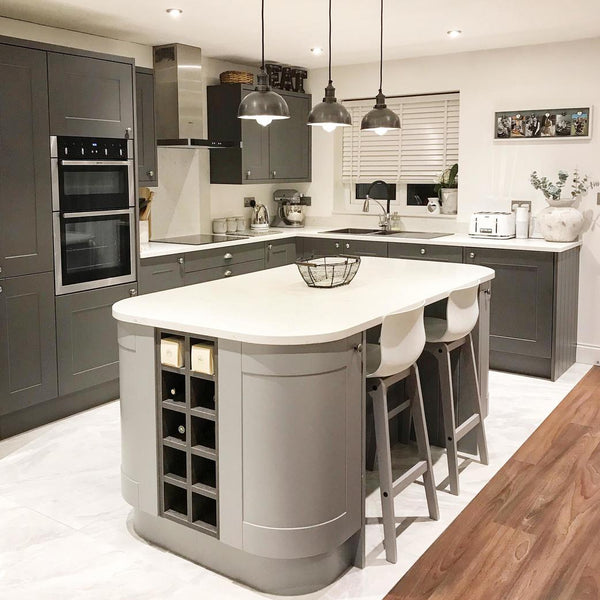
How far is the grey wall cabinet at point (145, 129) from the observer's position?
16.8ft

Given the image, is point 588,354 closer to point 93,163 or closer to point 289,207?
point 289,207

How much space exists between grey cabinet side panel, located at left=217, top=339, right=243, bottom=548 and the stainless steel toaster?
11.5 ft

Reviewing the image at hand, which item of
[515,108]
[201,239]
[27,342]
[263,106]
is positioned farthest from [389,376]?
[515,108]

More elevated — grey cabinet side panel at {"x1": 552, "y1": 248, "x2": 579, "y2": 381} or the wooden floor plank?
grey cabinet side panel at {"x1": 552, "y1": 248, "x2": 579, "y2": 381}

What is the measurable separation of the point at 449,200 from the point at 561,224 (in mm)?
1167

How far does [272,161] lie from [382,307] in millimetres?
3667

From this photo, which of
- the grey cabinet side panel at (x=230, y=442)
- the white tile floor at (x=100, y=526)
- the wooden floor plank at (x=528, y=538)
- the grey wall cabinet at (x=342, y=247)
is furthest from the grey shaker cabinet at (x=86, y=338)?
the wooden floor plank at (x=528, y=538)

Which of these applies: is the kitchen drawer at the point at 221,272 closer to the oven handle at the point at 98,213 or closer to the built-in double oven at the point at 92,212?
the built-in double oven at the point at 92,212

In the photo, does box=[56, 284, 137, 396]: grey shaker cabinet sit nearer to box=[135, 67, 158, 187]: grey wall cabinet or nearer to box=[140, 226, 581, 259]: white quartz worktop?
box=[140, 226, 581, 259]: white quartz worktop

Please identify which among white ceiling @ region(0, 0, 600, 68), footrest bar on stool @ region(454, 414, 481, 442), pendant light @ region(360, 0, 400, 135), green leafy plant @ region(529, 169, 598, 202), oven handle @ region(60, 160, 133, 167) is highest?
white ceiling @ region(0, 0, 600, 68)

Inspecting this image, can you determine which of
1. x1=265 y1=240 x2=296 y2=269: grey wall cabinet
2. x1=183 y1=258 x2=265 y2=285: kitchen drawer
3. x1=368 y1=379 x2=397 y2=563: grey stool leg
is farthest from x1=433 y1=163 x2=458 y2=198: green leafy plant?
x1=368 y1=379 x2=397 y2=563: grey stool leg

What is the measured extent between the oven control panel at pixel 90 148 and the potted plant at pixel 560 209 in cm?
297

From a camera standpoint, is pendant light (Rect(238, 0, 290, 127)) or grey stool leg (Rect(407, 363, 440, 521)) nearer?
grey stool leg (Rect(407, 363, 440, 521))

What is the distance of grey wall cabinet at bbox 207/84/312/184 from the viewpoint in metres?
6.04
